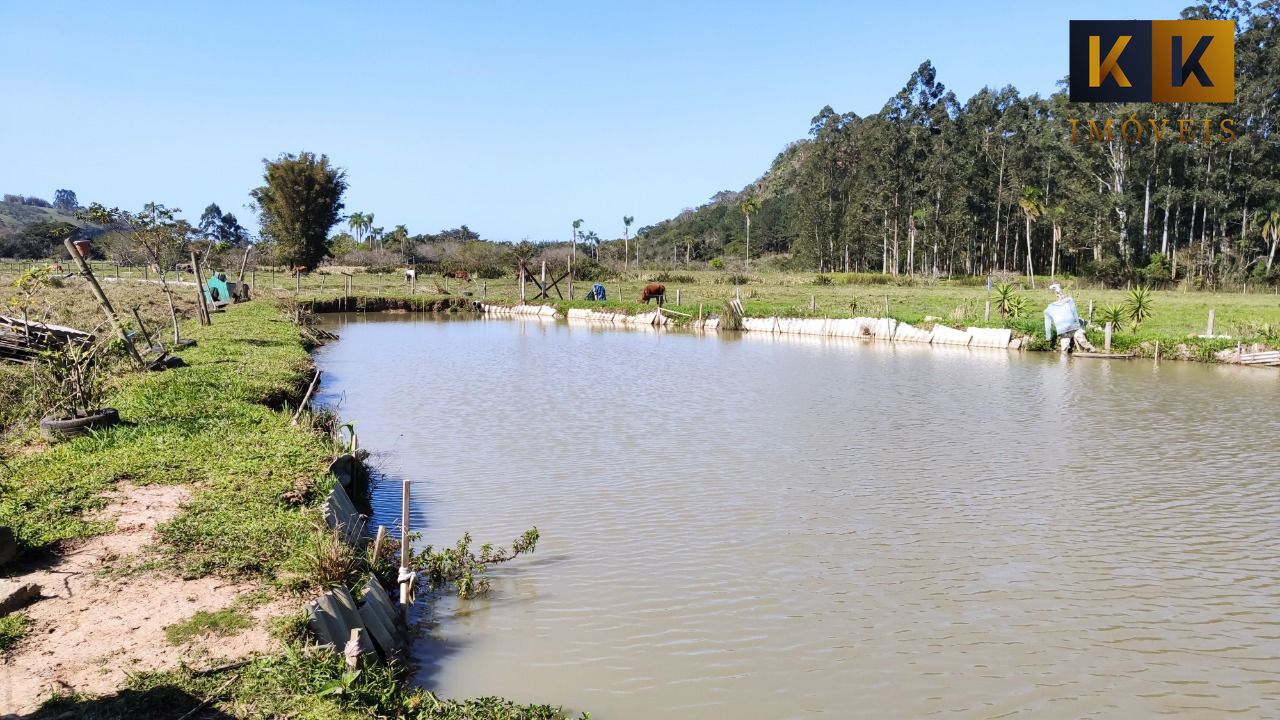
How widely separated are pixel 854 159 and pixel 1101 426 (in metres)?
50.6

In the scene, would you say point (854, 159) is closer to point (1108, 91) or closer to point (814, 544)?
point (1108, 91)

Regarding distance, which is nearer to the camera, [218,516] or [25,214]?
[218,516]

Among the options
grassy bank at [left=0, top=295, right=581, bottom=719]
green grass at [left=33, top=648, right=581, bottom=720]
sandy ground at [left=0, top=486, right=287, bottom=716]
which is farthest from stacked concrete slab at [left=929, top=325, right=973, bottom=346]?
sandy ground at [left=0, top=486, right=287, bottom=716]

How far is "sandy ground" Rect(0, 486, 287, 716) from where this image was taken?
12.8 feet

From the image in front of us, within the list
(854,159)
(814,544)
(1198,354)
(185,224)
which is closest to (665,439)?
(814,544)

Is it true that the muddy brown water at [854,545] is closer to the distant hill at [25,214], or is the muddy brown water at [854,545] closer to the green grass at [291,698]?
the green grass at [291,698]

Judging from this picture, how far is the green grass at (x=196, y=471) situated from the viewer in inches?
214

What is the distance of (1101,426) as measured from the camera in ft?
40.2

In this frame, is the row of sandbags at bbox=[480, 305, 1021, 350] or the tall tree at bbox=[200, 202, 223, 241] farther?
the tall tree at bbox=[200, 202, 223, 241]

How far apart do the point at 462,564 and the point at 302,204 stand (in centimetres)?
4520

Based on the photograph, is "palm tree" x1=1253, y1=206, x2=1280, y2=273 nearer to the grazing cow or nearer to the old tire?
the grazing cow

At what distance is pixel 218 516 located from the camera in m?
5.90

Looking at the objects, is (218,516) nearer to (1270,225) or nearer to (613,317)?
(613,317)

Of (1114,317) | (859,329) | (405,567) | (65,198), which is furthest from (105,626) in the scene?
(65,198)
